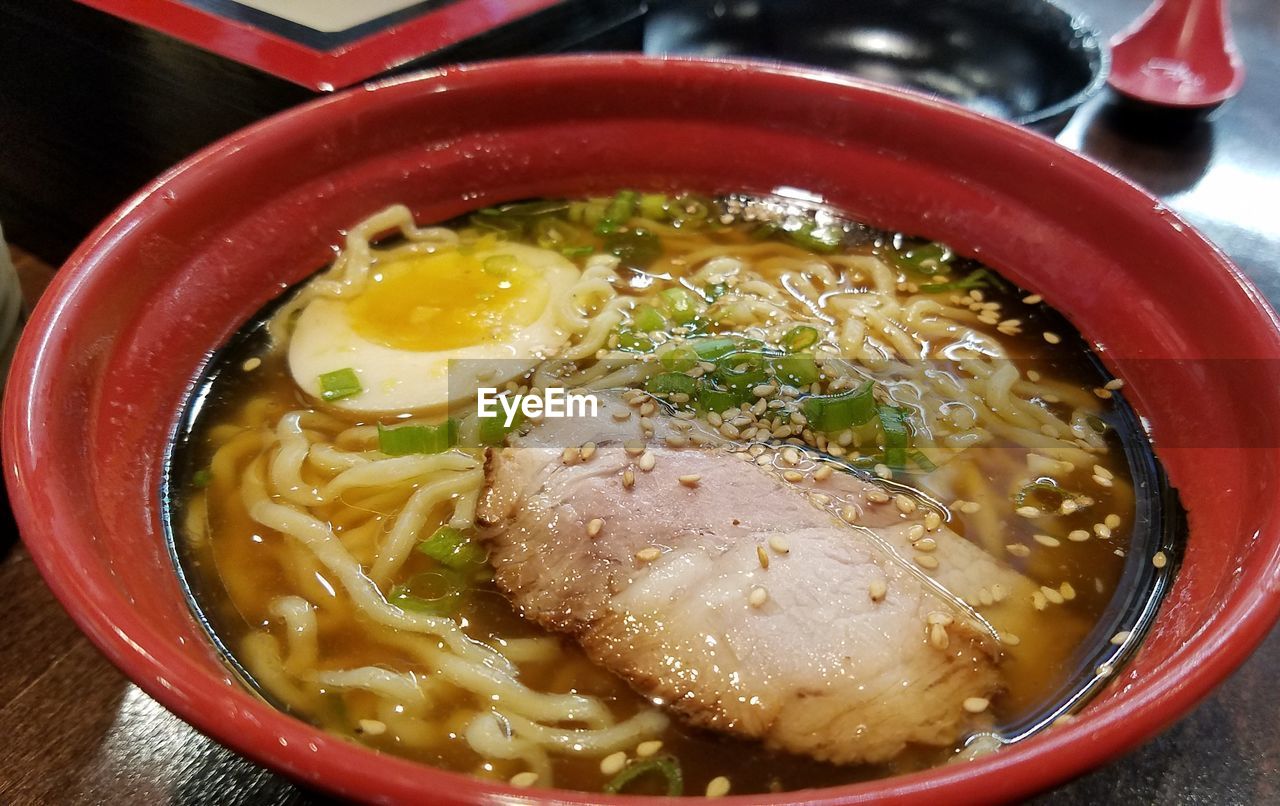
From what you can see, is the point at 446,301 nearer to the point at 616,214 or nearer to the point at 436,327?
the point at 436,327

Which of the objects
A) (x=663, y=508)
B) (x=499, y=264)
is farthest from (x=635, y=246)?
(x=663, y=508)

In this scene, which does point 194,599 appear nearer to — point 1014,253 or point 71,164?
point 71,164

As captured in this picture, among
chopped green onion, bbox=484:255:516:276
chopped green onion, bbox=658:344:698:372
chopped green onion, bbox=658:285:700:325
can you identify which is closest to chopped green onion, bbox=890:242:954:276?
chopped green onion, bbox=658:285:700:325

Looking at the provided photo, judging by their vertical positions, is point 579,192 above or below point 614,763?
above

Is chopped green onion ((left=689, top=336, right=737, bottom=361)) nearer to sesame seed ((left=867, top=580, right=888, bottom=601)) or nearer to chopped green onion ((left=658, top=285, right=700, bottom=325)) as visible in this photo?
chopped green onion ((left=658, top=285, right=700, bottom=325))

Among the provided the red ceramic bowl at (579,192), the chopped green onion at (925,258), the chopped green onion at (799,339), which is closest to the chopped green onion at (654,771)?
the red ceramic bowl at (579,192)

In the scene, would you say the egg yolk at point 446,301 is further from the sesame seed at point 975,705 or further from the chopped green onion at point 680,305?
the sesame seed at point 975,705

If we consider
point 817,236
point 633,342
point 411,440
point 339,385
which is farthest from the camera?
point 817,236

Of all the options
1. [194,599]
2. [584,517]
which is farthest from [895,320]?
[194,599]
